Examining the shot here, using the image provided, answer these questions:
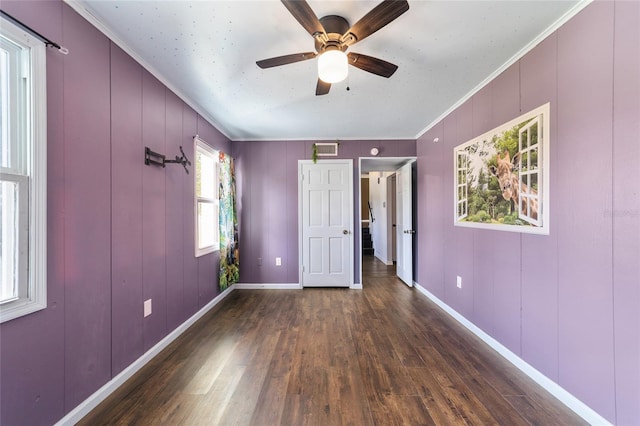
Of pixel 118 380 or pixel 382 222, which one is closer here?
pixel 118 380

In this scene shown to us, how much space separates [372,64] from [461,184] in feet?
5.56

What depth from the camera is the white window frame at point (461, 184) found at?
2550mm

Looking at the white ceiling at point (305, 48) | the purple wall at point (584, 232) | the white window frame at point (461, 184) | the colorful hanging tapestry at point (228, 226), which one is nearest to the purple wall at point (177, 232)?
the purple wall at point (584, 232)

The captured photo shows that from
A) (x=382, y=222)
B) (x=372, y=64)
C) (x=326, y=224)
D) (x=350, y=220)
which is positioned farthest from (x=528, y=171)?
(x=382, y=222)

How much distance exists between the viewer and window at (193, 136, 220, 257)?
2.82m

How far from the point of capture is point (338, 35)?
146 cm

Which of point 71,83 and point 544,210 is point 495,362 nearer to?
point 544,210

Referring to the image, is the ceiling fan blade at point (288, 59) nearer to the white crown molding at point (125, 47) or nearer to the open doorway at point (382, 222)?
the white crown molding at point (125, 47)

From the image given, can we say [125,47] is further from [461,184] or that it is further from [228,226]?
[461,184]

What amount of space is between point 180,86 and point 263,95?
78cm

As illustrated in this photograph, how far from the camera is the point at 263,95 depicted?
2467 mm

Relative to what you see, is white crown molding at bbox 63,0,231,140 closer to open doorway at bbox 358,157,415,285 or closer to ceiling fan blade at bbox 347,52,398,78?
ceiling fan blade at bbox 347,52,398,78

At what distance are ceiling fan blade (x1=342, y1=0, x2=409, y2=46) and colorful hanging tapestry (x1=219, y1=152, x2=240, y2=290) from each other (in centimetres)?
246

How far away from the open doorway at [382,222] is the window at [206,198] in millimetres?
2156
